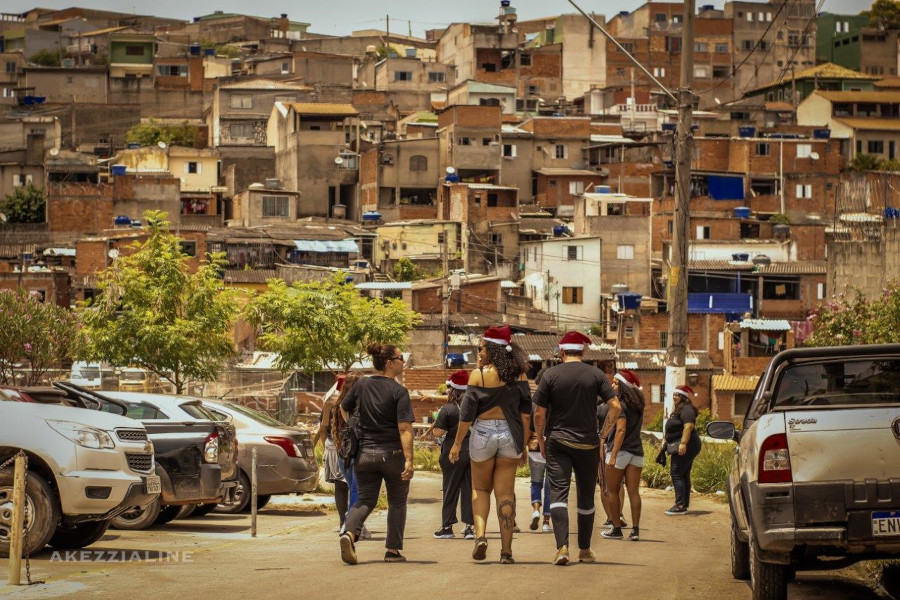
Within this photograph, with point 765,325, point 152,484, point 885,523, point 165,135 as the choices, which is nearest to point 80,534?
point 152,484

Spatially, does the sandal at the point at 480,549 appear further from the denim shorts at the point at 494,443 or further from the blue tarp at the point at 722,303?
the blue tarp at the point at 722,303

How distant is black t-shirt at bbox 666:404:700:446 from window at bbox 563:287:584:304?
2432 inches

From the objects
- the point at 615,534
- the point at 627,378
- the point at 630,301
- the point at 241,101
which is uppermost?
the point at 241,101

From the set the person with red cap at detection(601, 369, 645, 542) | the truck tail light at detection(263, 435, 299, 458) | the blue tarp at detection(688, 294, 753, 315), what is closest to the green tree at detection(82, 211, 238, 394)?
the truck tail light at detection(263, 435, 299, 458)

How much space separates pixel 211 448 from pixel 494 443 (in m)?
4.22

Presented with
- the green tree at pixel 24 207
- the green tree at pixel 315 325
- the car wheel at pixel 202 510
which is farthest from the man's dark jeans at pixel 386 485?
the green tree at pixel 24 207

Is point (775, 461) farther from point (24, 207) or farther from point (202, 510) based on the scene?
point (24, 207)

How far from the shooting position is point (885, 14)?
5315 inches

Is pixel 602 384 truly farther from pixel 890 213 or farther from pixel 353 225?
pixel 353 225

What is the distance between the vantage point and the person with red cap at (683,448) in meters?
19.2

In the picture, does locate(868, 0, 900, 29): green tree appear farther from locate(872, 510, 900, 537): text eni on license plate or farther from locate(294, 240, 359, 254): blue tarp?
locate(872, 510, 900, 537): text eni on license plate

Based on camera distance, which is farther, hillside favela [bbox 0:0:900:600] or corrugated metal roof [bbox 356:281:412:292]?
corrugated metal roof [bbox 356:281:412:292]

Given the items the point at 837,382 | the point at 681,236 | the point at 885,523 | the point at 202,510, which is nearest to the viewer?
the point at 885,523

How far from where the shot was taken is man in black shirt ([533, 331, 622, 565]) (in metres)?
13.2
